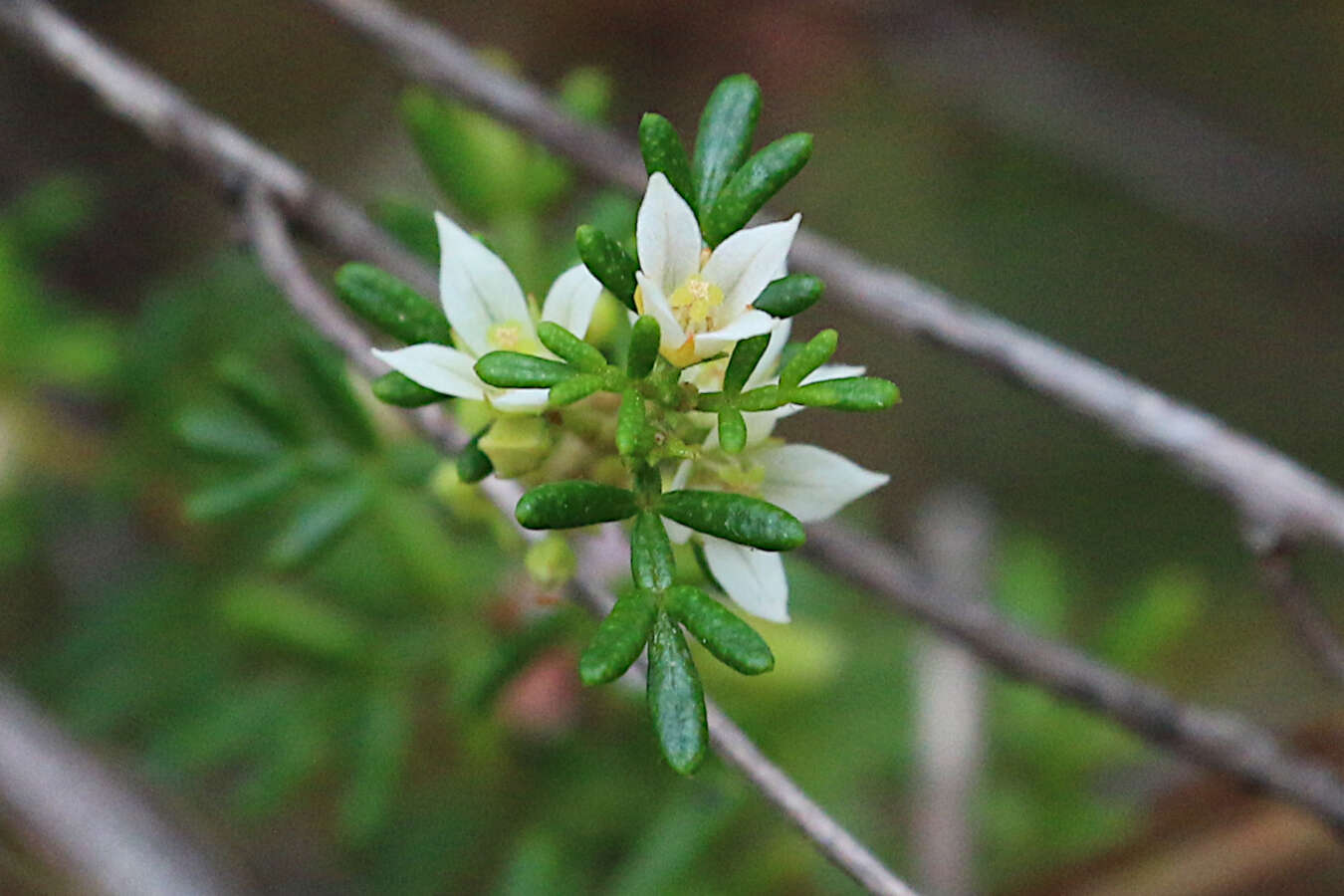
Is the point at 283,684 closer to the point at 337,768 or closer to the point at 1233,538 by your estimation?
the point at 337,768

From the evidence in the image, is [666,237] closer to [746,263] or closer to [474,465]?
[746,263]

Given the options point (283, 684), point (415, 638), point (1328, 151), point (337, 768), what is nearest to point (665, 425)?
point (415, 638)

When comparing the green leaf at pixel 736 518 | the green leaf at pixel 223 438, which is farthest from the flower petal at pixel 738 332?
the green leaf at pixel 223 438

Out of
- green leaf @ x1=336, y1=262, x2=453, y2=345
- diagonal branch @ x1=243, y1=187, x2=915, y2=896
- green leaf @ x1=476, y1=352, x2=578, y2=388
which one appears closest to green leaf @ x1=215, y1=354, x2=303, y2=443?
diagonal branch @ x1=243, y1=187, x2=915, y2=896

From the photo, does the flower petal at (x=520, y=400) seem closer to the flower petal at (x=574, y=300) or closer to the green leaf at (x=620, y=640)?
the flower petal at (x=574, y=300)

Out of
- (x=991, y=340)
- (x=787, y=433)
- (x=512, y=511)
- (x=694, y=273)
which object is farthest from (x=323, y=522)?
(x=787, y=433)

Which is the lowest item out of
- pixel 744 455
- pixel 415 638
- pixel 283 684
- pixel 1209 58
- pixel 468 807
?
pixel 468 807
